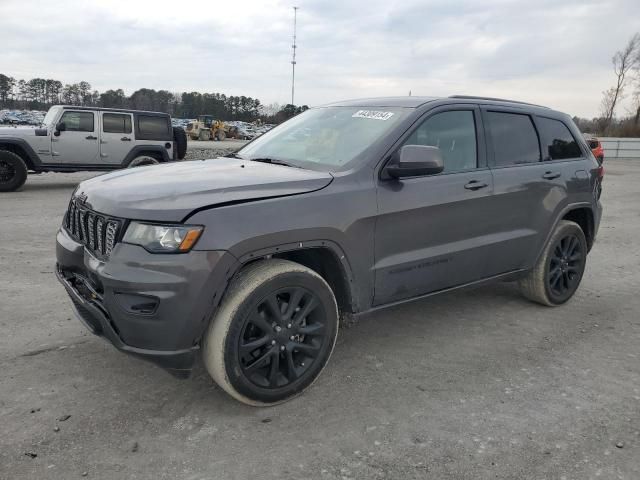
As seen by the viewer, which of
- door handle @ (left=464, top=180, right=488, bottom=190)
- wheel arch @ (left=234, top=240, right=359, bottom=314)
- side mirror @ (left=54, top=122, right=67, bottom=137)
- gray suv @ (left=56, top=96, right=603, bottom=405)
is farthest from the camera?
side mirror @ (left=54, top=122, right=67, bottom=137)

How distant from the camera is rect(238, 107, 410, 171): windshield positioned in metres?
3.50

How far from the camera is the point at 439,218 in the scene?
3.61 metres

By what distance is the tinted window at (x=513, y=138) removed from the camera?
13.6 ft

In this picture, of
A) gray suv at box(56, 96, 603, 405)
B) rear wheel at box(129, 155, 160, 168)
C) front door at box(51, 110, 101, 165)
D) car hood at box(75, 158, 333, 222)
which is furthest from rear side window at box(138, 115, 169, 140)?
car hood at box(75, 158, 333, 222)

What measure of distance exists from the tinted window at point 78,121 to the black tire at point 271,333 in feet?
35.0

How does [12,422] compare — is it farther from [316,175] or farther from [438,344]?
[438,344]

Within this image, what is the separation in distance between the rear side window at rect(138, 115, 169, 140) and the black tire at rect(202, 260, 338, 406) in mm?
10975

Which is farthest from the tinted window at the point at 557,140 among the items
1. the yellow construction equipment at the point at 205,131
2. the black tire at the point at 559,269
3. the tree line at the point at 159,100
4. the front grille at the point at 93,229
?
the tree line at the point at 159,100

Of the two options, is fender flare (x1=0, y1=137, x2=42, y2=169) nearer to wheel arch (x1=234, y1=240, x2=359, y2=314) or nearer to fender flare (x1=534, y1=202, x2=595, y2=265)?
wheel arch (x1=234, y1=240, x2=359, y2=314)

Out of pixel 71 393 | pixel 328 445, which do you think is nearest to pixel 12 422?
pixel 71 393

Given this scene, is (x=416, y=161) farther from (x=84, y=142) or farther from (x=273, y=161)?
(x=84, y=142)

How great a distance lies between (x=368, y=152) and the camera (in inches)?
134

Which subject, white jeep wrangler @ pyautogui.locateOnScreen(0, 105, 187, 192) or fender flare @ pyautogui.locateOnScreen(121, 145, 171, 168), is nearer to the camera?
white jeep wrangler @ pyautogui.locateOnScreen(0, 105, 187, 192)

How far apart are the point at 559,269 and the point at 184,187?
3.42 metres
